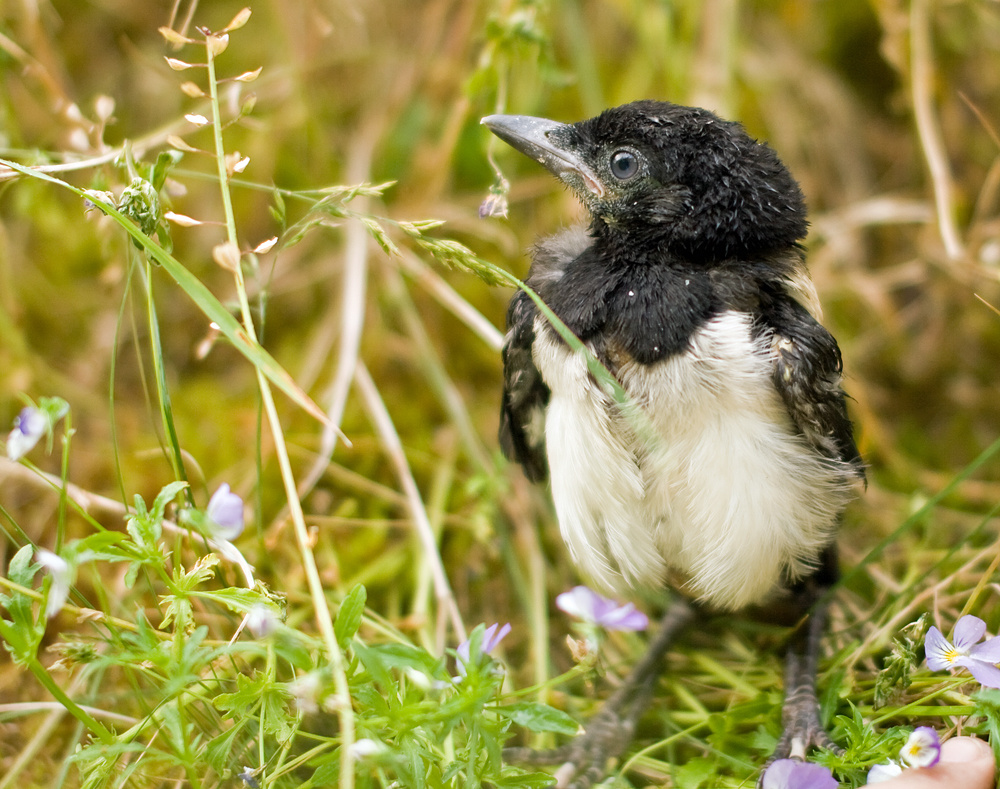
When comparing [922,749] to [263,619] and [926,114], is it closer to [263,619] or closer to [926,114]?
[263,619]

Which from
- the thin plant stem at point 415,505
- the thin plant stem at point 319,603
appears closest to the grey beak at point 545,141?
the thin plant stem at point 319,603

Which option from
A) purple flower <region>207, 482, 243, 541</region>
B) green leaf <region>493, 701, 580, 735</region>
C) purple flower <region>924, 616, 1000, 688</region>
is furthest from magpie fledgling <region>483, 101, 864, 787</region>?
purple flower <region>207, 482, 243, 541</region>

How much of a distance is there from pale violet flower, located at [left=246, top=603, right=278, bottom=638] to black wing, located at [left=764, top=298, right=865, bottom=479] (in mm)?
823

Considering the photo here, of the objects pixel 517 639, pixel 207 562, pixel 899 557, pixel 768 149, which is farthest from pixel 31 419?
pixel 899 557

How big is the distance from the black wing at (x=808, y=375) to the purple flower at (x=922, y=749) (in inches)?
18.1

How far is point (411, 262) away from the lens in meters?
2.08

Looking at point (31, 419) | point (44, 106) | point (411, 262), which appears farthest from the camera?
point (44, 106)

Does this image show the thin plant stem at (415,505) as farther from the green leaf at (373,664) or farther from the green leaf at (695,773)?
the green leaf at (373,664)

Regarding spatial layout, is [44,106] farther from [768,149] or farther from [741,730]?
[741,730]

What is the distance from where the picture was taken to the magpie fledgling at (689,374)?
1.25 m

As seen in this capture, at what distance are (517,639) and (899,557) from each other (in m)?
0.90

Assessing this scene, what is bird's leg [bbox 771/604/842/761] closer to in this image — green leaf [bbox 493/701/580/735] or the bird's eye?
green leaf [bbox 493/701/580/735]

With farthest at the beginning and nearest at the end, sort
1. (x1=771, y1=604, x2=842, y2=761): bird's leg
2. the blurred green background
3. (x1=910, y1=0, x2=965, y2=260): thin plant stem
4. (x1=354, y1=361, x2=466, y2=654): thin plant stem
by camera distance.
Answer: (x1=910, y1=0, x2=965, y2=260): thin plant stem → the blurred green background → (x1=354, y1=361, x2=466, y2=654): thin plant stem → (x1=771, y1=604, x2=842, y2=761): bird's leg

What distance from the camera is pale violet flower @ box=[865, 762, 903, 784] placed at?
3.49 ft
